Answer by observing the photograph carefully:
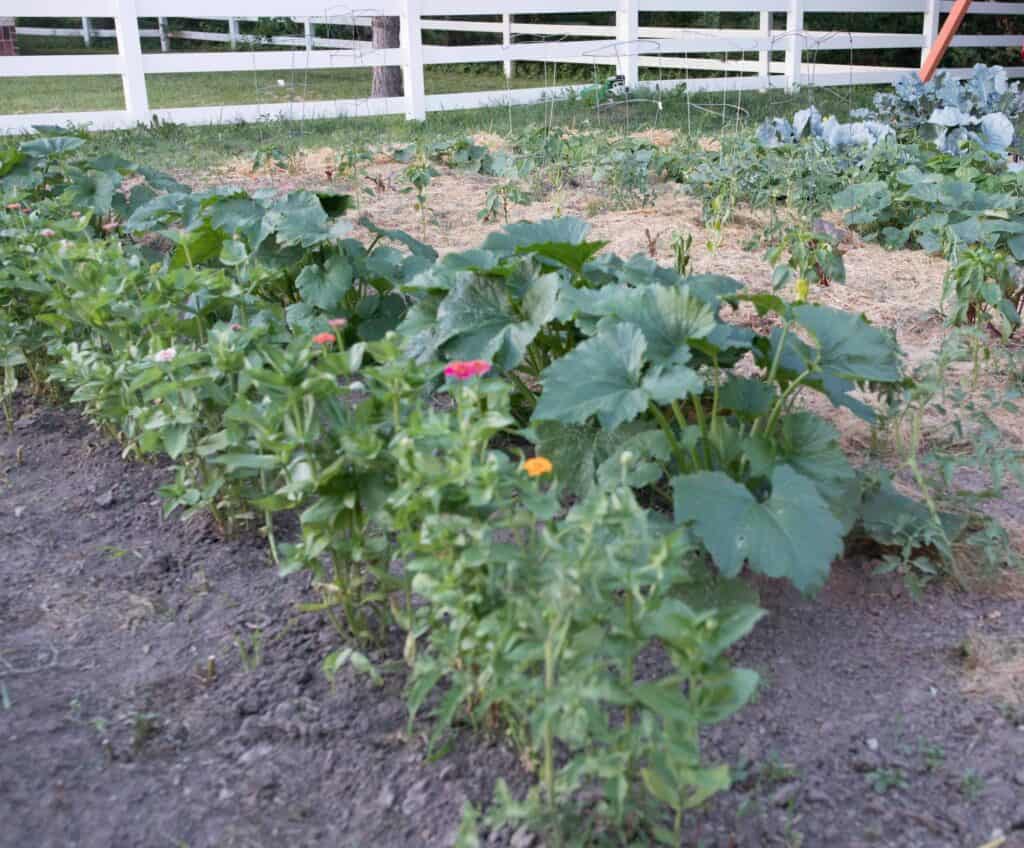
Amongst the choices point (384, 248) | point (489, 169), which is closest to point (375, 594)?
point (384, 248)

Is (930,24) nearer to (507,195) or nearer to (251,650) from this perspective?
(507,195)

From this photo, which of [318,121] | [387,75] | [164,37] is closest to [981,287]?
[318,121]

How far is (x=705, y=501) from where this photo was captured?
6.26 ft

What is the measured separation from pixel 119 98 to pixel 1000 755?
42.3 ft

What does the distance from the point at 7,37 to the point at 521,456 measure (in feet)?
65.7

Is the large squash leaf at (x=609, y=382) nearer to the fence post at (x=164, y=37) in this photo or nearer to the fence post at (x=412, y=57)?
the fence post at (x=412, y=57)

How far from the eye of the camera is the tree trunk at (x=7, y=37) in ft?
59.1

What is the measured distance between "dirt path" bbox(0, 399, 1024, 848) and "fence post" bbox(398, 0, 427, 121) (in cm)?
693

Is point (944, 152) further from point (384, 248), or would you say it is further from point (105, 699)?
point (105, 699)

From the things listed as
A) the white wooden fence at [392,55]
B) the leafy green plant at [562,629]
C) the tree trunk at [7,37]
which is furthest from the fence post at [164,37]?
the leafy green plant at [562,629]

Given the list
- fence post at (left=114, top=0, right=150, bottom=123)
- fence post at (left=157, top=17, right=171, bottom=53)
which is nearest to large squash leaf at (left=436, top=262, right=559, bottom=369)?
fence post at (left=114, top=0, right=150, bottom=123)

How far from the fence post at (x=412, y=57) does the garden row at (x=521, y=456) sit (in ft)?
19.0

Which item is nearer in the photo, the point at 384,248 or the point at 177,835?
the point at 177,835

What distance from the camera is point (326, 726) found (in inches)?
72.8
